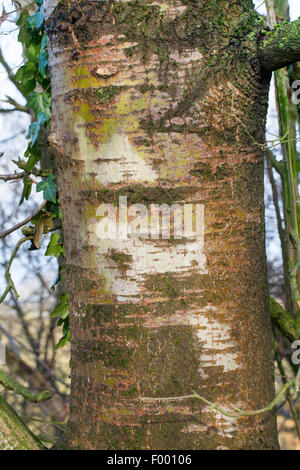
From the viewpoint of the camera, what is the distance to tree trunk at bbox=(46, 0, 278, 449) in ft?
3.68

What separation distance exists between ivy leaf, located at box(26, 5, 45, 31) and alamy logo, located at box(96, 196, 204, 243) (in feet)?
2.99

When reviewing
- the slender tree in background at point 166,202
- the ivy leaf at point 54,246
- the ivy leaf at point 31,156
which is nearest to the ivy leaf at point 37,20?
the ivy leaf at point 31,156

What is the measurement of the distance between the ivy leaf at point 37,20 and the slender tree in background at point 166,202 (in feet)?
1.74

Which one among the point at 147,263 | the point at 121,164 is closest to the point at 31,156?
the point at 121,164

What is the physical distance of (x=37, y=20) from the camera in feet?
5.67

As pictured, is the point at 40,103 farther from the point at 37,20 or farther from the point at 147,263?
the point at 147,263

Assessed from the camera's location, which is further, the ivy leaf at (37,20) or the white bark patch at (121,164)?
the ivy leaf at (37,20)

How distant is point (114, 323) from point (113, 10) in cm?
74

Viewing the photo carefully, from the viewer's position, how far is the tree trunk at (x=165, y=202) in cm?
112

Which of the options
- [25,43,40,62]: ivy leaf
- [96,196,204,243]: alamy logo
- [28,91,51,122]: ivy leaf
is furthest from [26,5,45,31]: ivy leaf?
[96,196,204,243]: alamy logo

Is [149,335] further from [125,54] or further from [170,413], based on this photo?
[125,54]

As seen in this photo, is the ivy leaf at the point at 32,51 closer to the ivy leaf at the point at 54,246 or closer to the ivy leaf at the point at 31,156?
the ivy leaf at the point at 31,156

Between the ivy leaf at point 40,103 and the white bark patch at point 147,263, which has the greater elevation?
the ivy leaf at point 40,103
